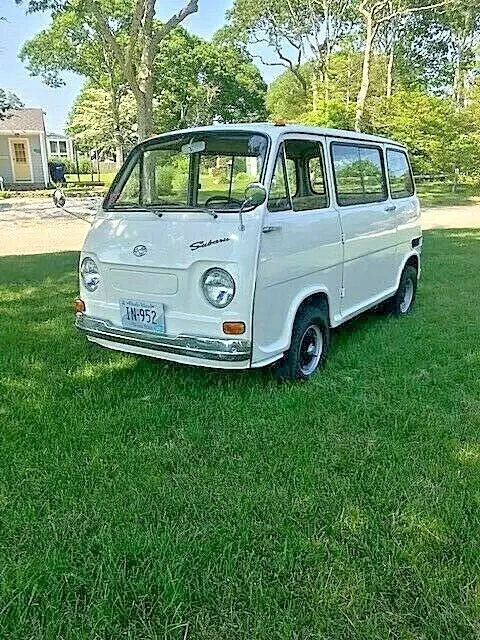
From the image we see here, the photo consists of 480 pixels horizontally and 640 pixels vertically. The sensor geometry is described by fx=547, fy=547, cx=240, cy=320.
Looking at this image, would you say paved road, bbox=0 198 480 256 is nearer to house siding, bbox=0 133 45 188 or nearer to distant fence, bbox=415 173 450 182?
distant fence, bbox=415 173 450 182

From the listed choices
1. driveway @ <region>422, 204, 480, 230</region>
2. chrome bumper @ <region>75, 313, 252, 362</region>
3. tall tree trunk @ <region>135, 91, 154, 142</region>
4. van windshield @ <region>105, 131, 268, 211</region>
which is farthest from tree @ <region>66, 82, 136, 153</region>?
chrome bumper @ <region>75, 313, 252, 362</region>

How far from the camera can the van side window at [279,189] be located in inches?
151

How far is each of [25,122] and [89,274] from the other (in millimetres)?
35323

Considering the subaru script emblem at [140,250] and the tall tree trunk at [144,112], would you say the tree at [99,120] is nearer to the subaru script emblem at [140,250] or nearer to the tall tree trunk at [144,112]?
the tall tree trunk at [144,112]

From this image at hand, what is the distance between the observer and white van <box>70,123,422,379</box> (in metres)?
3.59

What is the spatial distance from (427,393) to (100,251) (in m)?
2.63

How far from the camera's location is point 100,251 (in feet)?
13.3

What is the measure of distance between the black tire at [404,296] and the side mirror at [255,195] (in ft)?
9.90

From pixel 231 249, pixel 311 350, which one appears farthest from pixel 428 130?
pixel 231 249

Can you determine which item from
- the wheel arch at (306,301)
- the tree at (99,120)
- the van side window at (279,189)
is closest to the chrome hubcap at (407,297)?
the wheel arch at (306,301)

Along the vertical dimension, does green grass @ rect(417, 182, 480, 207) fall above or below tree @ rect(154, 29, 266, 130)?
below

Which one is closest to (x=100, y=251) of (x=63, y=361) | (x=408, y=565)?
(x=63, y=361)

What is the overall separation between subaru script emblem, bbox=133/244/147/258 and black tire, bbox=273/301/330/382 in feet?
3.99

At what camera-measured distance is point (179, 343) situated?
372cm
